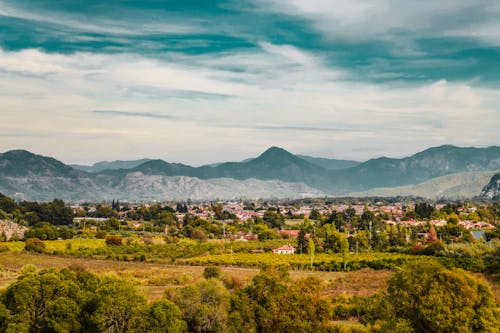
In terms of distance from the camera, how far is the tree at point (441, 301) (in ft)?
76.1

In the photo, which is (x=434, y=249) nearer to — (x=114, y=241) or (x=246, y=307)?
(x=114, y=241)

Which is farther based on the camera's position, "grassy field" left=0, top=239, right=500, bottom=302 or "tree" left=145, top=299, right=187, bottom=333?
"grassy field" left=0, top=239, right=500, bottom=302

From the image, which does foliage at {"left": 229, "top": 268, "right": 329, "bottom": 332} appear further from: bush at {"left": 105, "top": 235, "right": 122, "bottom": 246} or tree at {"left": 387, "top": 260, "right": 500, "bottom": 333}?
bush at {"left": 105, "top": 235, "right": 122, "bottom": 246}

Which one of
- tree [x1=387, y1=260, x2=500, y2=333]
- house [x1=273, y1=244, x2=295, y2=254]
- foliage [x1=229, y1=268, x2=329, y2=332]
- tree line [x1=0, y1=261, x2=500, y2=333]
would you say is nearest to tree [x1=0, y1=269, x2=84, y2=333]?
tree line [x1=0, y1=261, x2=500, y2=333]

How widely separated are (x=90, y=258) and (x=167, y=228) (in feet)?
124

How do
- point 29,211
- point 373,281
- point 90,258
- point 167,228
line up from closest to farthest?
point 373,281 < point 90,258 < point 167,228 < point 29,211

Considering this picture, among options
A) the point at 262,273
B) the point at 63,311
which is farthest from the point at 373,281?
the point at 63,311

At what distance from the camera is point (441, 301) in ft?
76.8

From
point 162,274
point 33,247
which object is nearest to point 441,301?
point 162,274

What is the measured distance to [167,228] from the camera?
335 feet

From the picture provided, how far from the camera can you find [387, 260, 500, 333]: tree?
76.1 feet

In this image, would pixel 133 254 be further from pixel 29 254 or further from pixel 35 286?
pixel 35 286

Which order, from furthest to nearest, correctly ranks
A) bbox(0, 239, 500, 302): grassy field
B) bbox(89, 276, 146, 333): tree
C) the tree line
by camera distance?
bbox(0, 239, 500, 302): grassy field, bbox(89, 276, 146, 333): tree, the tree line

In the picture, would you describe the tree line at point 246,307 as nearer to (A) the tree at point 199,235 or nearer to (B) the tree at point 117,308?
(B) the tree at point 117,308
